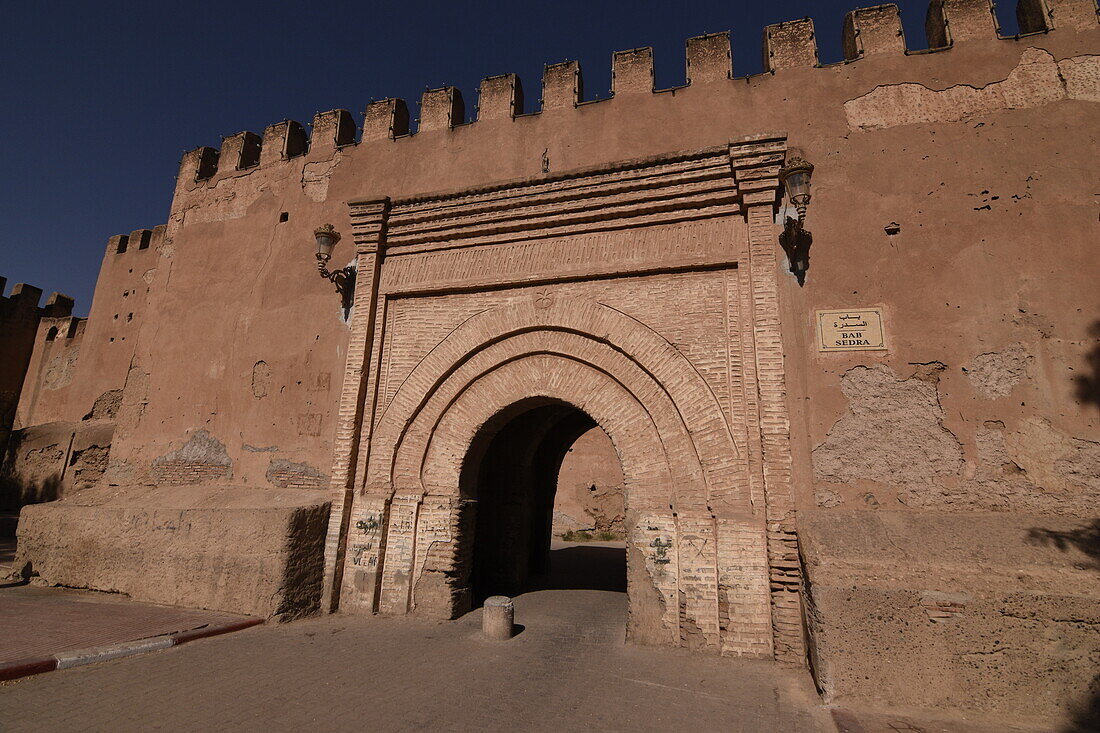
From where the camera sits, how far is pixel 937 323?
16.6ft

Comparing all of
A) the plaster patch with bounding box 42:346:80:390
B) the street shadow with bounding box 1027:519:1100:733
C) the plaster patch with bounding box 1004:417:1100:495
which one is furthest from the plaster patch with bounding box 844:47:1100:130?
the plaster patch with bounding box 42:346:80:390

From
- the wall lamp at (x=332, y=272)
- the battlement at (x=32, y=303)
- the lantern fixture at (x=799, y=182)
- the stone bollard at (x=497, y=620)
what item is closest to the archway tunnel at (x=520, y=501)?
the stone bollard at (x=497, y=620)

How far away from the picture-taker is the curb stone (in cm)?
401

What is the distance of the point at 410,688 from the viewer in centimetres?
402

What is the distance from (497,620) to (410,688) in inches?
57.0

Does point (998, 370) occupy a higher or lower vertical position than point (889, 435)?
higher

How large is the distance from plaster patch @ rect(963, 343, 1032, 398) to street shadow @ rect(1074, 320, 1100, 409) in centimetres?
39

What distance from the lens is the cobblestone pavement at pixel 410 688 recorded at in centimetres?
345

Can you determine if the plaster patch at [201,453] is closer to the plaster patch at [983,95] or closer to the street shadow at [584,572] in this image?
the street shadow at [584,572]

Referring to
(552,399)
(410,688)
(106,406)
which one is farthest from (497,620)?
(106,406)

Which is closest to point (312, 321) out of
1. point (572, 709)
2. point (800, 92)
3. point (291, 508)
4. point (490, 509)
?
point (291, 508)

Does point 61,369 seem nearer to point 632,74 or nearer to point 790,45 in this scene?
point 632,74

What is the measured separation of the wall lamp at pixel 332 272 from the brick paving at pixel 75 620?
383 cm

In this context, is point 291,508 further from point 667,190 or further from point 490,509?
point 667,190
